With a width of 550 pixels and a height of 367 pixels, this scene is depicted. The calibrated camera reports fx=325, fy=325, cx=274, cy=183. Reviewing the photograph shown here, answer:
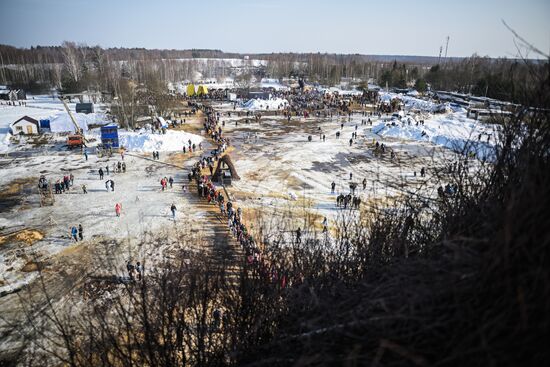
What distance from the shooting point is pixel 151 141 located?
1268 inches

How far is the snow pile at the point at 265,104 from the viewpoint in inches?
2410

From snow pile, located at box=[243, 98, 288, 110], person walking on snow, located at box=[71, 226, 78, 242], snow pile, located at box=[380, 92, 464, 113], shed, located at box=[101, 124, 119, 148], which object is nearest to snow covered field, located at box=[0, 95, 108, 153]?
shed, located at box=[101, 124, 119, 148]

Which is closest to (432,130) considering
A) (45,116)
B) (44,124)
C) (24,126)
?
(44,124)

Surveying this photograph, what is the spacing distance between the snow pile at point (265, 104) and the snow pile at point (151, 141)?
94.7 ft

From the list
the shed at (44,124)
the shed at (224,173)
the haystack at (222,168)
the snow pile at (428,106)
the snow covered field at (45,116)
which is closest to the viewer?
the shed at (224,173)

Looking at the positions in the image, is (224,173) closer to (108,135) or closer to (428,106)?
(108,135)

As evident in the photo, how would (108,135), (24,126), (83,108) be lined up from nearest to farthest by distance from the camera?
(108,135) < (24,126) < (83,108)

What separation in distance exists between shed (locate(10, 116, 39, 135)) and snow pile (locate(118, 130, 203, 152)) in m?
12.6

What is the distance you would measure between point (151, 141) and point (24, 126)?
17750mm

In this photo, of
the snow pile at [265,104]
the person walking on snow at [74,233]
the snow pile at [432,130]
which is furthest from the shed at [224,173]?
the snow pile at [265,104]

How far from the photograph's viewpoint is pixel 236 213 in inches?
677

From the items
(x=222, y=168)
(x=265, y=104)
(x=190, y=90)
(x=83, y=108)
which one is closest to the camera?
(x=222, y=168)

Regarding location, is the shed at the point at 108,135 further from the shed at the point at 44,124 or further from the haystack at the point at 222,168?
the shed at the point at 44,124

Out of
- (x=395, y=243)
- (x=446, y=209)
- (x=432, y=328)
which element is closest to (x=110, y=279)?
(x=395, y=243)
